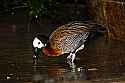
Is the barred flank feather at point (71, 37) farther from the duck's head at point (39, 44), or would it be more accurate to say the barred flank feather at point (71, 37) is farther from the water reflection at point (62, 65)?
the water reflection at point (62, 65)

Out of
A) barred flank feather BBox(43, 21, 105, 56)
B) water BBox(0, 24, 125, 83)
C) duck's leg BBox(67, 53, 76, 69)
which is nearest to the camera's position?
water BBox(0, 24, 125, 83)

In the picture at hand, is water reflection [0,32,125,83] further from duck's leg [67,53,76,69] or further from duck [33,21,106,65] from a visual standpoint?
duck [33,21,106,65]

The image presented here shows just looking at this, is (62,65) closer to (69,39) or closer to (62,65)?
(62,65)

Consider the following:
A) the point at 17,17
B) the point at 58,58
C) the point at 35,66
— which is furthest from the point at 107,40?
the point at 17,17

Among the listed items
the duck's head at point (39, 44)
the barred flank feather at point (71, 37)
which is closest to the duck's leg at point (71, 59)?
the barred flank feather at point (71, 37)

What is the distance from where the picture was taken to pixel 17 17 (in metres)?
10.5

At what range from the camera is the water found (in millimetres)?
6164

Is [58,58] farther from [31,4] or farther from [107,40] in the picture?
[31,4]

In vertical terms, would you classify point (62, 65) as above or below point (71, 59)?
below

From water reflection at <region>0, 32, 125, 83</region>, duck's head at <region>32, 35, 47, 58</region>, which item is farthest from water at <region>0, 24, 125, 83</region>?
duck's head at <region>32, 35, 47, 58</region>

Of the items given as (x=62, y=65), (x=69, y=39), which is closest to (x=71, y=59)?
(x=62, y=65)

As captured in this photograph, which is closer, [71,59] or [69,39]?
[69,39]

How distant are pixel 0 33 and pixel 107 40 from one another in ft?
8.80

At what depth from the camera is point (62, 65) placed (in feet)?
22.4
